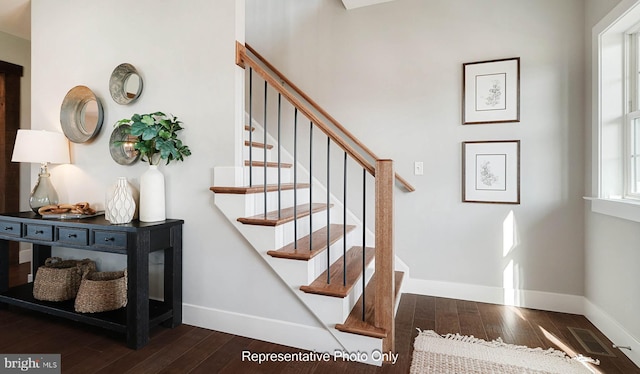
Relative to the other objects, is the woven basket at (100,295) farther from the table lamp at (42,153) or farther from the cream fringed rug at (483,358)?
the cream fringed rug at (483,358)

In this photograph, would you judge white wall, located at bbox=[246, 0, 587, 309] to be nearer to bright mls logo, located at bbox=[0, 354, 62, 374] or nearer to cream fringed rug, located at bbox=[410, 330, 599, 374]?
cream fringed rug, located at bbox=[410, 330, 599, 374]

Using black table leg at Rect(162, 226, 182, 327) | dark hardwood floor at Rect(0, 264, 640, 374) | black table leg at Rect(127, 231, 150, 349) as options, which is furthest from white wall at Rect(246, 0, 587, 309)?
black table leg at Rect(127, 231, 150, 349)

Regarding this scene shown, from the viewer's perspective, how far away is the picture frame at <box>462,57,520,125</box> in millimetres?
2490

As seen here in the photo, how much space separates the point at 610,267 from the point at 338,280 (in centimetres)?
177

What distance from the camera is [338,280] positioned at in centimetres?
194

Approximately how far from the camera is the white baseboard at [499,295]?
2.40 m

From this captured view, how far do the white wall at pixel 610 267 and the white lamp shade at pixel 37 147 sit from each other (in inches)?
157

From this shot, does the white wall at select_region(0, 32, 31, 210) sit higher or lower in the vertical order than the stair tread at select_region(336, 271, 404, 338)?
higher

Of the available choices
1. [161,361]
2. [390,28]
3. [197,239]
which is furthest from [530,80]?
[161,361]

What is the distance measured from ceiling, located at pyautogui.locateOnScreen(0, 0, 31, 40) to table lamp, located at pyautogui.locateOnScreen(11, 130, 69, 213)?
1394 millimetres

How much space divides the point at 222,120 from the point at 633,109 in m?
2.68

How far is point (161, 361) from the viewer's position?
1.75 metres

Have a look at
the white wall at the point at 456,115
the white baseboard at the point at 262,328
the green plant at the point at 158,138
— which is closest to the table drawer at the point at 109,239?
the green plant at the point at 158,138

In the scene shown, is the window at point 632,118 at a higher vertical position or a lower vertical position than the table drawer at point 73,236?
higher
